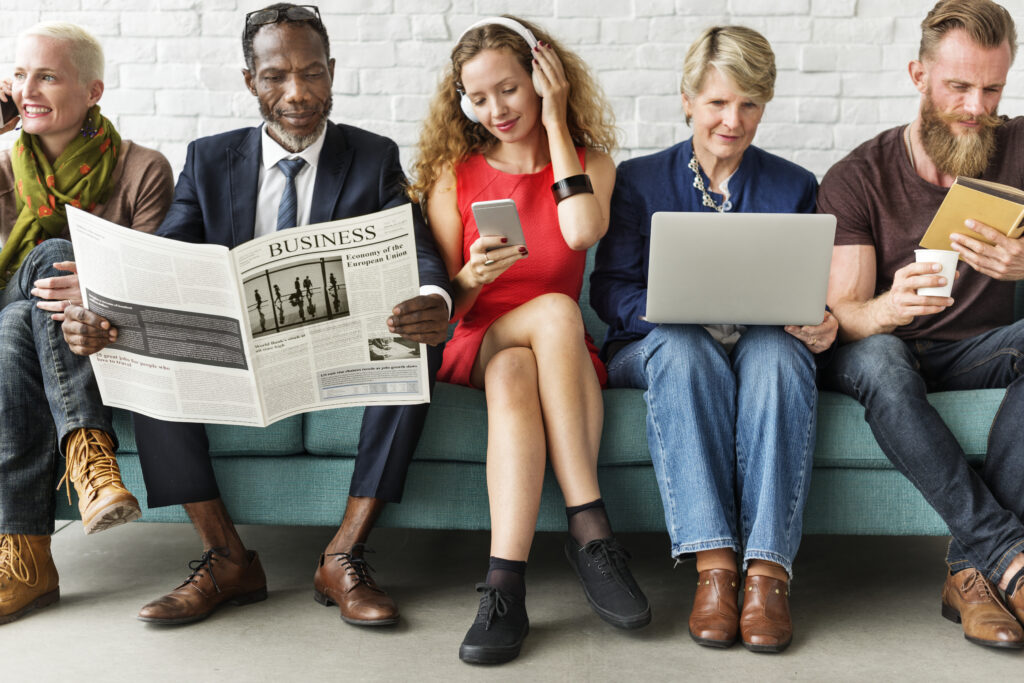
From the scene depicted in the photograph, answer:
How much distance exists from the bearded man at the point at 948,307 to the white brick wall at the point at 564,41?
714 mm

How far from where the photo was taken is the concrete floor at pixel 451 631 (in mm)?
1612

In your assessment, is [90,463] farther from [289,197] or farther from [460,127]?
[460,127]

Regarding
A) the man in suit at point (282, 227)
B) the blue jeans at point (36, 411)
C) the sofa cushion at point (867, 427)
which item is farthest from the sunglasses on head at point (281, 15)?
the sofa cushion at point (867, 427)

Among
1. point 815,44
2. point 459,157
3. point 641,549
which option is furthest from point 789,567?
point 815,44

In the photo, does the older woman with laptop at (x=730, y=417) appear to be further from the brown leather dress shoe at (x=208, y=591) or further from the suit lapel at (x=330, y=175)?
the brown leather dress shoe at (x=208, y=591)

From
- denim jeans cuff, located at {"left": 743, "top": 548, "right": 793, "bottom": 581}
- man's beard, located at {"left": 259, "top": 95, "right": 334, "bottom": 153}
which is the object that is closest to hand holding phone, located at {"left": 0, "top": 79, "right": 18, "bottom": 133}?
man's beard, located at {"left": 259, "top": 95, "right": 334, "bottom": 153}

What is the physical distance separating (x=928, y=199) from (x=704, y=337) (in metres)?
0.64

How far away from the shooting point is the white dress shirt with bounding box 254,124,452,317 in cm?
208

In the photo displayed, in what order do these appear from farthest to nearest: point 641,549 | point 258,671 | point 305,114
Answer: point 641,549
point 305,114
point 258,671

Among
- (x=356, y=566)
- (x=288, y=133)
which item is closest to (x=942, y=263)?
(x=356, y=566)

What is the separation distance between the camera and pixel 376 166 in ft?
6.88

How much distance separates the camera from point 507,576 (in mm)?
1713

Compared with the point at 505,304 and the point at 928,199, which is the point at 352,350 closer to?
the point at 505,304

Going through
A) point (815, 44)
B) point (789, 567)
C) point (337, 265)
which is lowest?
point (789, 567)
